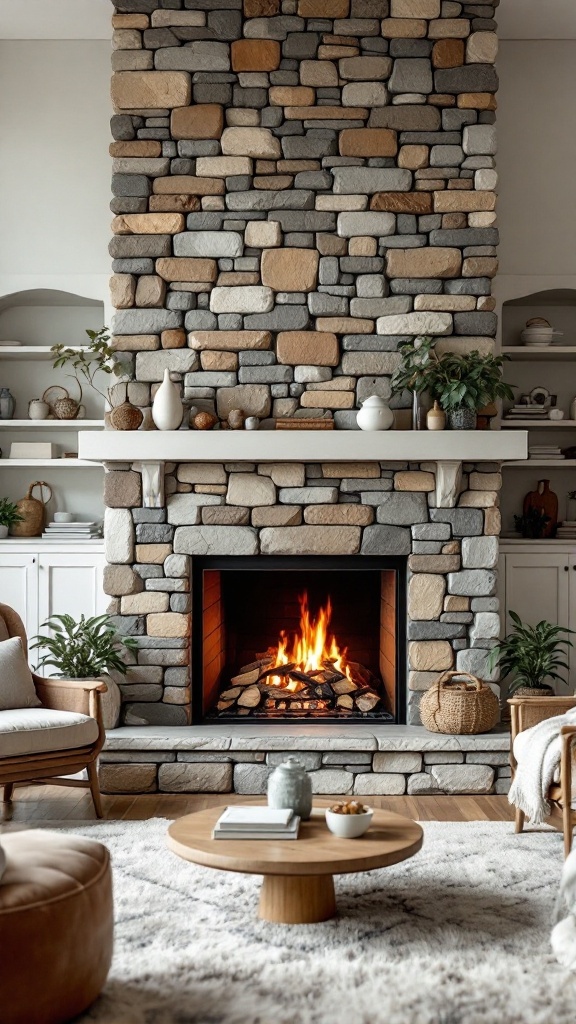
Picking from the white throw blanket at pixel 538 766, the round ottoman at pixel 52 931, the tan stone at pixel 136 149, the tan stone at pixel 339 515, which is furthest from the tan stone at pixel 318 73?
the round ottoman at pixel 52 931

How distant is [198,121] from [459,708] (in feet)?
10.0

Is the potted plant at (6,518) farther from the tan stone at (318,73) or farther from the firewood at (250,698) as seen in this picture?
the tan stone at (318,73)

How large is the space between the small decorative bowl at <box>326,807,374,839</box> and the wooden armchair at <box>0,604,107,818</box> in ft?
4.63

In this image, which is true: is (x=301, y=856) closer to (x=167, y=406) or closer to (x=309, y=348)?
(x=167, y=406)

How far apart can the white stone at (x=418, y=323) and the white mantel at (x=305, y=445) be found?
53cm

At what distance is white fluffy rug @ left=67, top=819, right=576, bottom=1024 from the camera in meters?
2.45

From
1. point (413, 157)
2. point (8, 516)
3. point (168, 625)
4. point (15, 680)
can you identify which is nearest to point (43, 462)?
point (8, 516)

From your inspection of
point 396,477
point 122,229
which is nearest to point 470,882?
point 396,477

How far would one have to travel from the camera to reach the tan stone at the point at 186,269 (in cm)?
479

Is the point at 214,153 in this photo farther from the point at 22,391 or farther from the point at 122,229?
the point at 22,391

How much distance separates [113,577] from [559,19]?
3661mm

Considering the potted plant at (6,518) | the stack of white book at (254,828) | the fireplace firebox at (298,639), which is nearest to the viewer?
the stack of white book at (254,828)

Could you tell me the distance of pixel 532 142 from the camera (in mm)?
5348

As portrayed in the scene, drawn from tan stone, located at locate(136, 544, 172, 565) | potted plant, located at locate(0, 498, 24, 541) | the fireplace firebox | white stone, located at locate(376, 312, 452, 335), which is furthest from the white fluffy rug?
white stone, located at locate(376, 312, 452, 335)
